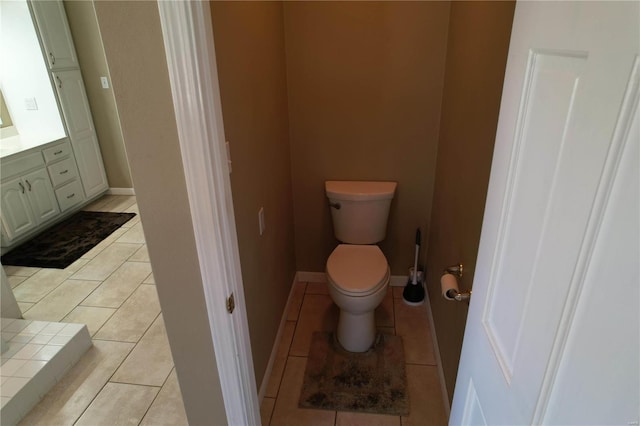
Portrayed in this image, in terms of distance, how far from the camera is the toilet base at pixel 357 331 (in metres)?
2.12

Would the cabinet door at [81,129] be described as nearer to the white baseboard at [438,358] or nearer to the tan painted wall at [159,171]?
the tan painted wall at [159,171]

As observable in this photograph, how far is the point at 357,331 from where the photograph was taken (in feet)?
7.01

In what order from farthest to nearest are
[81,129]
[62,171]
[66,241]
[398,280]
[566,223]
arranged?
1. [81,129]
2. [62,171]
3. [66,241]
4. [398,280]
5. [566,223]

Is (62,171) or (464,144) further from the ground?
(464,144)

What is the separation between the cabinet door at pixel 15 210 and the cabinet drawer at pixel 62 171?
35 cm

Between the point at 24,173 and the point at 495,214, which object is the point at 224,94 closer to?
the point at 495,214

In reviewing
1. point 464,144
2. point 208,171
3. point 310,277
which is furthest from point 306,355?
point 208,171

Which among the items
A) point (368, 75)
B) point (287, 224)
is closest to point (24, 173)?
point (287, 224)

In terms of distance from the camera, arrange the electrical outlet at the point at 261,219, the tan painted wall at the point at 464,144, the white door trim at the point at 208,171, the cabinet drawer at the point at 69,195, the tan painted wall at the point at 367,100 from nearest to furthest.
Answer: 1. the white door trim at the point at 208,171
2. the tan painted wall at the point at 464,144
3. the electrical outlet at the point at 261,219
4. the tan painted wall at the point at 367,100
5. the cabinet drawer at the point at 69,195

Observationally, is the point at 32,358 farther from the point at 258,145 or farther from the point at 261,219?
the point at 258,145

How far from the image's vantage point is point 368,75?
7.28 feet

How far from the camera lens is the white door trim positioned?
2.75 ft

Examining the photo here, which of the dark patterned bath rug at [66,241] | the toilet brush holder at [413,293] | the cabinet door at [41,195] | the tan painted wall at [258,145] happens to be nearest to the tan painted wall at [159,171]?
the tan painted wall at [258,145]

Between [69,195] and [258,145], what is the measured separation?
9.96ft
